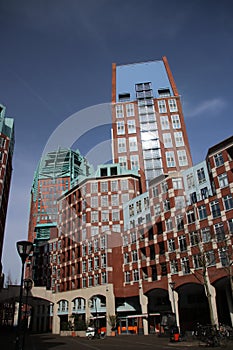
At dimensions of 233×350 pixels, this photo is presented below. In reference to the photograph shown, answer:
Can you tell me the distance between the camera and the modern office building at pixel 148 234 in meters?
38.0

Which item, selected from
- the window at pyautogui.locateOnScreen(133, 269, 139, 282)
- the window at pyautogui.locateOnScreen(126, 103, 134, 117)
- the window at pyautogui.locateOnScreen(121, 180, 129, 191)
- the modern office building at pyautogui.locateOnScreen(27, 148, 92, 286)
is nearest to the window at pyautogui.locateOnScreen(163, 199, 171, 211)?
the window at pyautogui.locateOnScreen(133, 269, 139, 282)

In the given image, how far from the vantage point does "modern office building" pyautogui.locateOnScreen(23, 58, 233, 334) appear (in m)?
38.0

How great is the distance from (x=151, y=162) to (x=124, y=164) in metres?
6.58

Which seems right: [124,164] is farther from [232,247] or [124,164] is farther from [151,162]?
[232,247]

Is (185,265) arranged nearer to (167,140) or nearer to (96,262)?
(96,262)

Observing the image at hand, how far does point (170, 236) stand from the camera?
4341 centimetres

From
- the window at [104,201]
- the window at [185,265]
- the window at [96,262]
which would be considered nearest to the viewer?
the window at [185,265]

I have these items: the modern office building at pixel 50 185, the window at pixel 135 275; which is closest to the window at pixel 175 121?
the window at pixel 135 275


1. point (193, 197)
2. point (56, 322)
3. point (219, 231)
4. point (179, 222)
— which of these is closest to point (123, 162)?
point (193, 197)

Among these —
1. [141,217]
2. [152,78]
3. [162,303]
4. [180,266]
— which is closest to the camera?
[180,266]

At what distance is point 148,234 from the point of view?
158 ft

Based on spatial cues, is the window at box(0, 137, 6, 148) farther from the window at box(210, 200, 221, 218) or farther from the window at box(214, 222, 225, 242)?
the window at box(214, 222, 225, 242)

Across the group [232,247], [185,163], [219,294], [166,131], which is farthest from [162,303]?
[166,131]

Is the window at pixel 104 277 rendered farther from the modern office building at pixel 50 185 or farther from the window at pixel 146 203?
the modern office building at pixel 50 185
